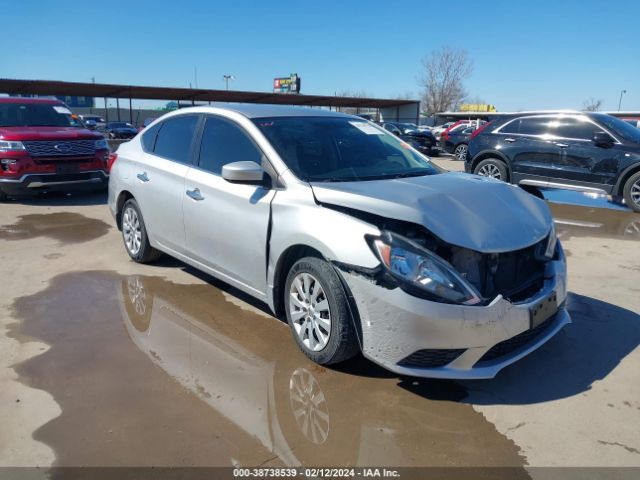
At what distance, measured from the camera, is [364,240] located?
2.90m

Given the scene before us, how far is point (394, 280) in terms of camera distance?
277cm

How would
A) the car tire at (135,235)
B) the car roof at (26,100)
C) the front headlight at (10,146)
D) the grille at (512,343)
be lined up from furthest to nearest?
the car roof at (26,100) → the front headlight at (10,146) → the car tire at (135,235) → the grille at (512,343)

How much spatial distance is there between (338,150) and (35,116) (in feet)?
25.9

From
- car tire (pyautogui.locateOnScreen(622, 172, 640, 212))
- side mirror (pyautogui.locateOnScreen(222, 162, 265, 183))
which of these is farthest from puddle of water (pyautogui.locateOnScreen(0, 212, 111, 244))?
car tire (pyautogui.locateOnScreen(622, 172, 640, 212))

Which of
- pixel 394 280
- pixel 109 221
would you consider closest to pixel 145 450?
pixel 394 280

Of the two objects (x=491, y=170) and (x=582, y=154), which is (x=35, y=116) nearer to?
(x=491, y=170)

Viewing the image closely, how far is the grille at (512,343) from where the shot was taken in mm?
2910

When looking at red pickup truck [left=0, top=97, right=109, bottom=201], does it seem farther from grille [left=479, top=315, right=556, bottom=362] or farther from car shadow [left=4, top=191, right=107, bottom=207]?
grille [left=479, top=315, right=556, bottom=362]

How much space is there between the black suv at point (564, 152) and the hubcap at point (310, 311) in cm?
739

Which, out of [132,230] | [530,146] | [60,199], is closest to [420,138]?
[530,146]

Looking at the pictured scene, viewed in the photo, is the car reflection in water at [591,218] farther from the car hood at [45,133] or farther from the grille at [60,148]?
A: the car hood at [45,133]

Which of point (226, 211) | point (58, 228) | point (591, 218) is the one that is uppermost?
point (226, 211)

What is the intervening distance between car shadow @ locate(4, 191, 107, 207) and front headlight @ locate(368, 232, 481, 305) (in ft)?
26.3

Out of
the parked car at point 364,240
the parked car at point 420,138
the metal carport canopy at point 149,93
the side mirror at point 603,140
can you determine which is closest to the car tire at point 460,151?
the parked car at point 420,138
